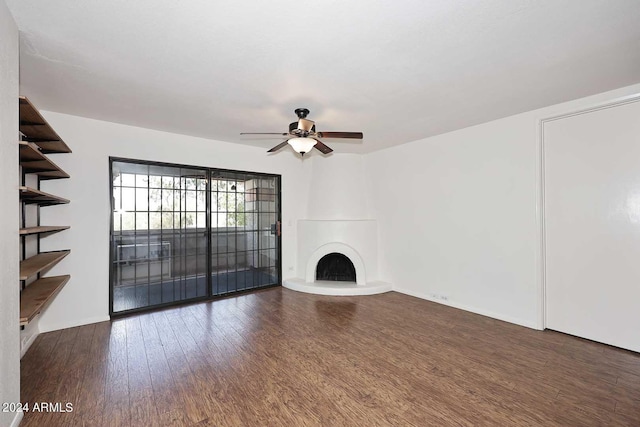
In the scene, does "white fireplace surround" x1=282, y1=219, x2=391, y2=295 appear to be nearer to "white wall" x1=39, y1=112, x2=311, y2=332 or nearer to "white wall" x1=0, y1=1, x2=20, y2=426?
"white wall" x1=39, y1=112, x2=311, y2=332

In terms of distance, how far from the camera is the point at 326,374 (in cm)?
249

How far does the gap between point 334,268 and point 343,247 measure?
22.3 inches

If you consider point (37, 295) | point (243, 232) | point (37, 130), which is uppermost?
point (37, 130)

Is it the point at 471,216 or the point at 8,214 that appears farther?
the point at 471,216

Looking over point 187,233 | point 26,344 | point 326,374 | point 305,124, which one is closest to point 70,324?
point 26,344

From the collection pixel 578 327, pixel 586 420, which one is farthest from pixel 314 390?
pixel 578 327

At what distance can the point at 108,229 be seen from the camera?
383 cm

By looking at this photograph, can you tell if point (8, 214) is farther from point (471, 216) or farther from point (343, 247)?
point (471, 216)

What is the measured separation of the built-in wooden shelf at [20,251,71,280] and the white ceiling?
1706 millimetres

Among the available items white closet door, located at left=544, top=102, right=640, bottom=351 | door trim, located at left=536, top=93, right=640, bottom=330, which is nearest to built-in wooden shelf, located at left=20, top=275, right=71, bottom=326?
door trim, located at left=536, top=93, right=640, bottom=330

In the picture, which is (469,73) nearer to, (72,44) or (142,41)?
(142,41)

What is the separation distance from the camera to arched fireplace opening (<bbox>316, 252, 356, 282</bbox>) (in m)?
5.60

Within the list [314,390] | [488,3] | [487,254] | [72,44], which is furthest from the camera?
[487,254]

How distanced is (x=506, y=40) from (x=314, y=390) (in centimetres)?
303
